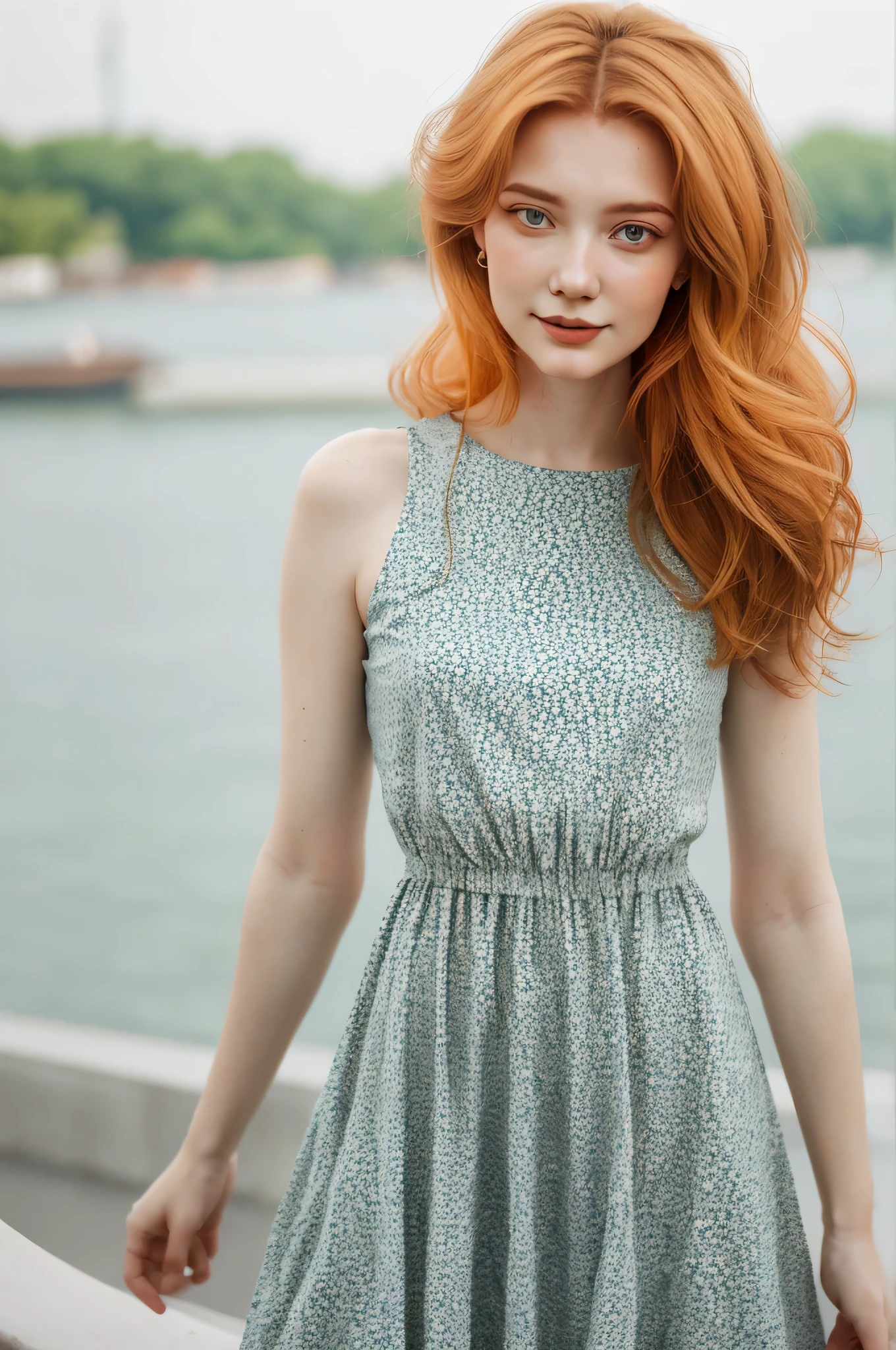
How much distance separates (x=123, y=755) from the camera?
4777 millimetres

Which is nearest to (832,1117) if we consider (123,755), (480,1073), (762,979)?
(762,979)

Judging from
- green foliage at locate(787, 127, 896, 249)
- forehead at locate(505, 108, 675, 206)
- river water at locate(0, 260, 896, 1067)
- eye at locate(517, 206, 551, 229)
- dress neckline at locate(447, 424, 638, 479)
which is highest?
green foliage at locate(787, 127, 896, 249)

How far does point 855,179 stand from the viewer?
2.48 metres

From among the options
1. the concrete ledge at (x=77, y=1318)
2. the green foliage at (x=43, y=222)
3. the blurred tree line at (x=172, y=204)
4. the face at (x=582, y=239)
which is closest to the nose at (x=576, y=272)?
the face at (x=582, y=239)

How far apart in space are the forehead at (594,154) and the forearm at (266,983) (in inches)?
17.8

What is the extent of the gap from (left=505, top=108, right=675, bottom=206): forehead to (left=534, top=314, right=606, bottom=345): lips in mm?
68

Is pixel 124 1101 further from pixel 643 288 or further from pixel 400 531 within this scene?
pixel 643 288

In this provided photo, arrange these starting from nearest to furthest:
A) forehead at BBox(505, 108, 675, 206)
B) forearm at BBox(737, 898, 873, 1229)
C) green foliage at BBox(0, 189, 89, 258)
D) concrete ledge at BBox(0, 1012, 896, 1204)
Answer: forehead at BBox(505, 108, 675, 206) < forearm at BBox(737, 898, 873, 1229) < concrete ledge at BBox(0, 1012, 896, 1204) < green foliage at BBox(0, 189, 89, 258)

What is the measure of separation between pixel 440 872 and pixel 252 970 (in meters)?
0.14

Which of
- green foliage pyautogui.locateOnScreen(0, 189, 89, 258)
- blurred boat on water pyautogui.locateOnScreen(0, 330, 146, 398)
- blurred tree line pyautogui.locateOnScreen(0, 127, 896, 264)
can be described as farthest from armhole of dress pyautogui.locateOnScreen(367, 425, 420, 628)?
green foliage pyautogui.locateOnScreen(0, 189, 89, 258)

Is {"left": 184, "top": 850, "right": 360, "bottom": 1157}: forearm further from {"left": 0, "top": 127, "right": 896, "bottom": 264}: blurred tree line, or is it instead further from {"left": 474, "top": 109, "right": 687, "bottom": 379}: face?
{"left": 0, "top": 127, "right": 896, "bottom": 264}: blurred tree line

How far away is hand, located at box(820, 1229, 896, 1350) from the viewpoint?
76cm

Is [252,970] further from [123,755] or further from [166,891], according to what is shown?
[166,891]

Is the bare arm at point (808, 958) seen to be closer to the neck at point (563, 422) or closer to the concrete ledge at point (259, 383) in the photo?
the neck at point (563, 422)
